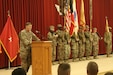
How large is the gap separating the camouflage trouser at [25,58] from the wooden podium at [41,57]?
0.25m

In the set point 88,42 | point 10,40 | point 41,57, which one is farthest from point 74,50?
point 41,57

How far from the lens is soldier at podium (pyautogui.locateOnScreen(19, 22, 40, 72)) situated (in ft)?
20.3

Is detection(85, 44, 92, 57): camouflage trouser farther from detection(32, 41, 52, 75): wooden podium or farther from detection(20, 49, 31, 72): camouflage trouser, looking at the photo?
detection(32, 41, 52, 75): wooden podium

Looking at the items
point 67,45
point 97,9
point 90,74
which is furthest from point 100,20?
point 90,74

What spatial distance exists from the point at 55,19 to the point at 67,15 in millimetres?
836

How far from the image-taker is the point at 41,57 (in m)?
5.97

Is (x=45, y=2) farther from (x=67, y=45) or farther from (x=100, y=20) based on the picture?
(x=100, y=20)

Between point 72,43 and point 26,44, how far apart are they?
4.61 metres

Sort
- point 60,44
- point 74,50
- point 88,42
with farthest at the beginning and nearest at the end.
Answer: point 88,42
point 74,50
point 60,44

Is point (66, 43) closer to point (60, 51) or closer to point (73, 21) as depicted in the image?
point (60, 51)

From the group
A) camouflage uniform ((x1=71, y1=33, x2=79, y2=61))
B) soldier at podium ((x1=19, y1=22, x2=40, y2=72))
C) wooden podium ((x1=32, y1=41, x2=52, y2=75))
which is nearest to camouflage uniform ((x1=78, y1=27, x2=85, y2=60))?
camouflage uniform ((x1=71, y1=33, x2=79, y2=61))

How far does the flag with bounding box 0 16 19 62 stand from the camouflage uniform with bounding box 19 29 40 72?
240 centimetres

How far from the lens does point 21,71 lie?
8.28 ft

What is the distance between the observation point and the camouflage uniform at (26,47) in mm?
6191
